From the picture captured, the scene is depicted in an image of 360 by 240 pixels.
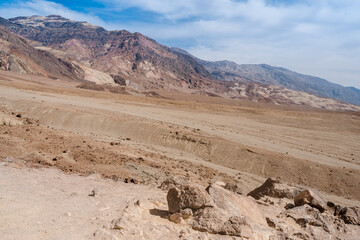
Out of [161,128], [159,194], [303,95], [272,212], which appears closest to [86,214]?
[159,194]

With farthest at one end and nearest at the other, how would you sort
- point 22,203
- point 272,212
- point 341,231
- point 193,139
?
1. point 193,139
2. point 272,212
3. point 341,231
4. point 22,203

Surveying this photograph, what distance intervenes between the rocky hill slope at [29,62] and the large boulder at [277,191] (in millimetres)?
89822

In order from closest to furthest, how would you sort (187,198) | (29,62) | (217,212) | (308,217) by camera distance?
(217,212), (187,198), (308,217), (29,62)

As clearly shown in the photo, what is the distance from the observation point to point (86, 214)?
5375mm

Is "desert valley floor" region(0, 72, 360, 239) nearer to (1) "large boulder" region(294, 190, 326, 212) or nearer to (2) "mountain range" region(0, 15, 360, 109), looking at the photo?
(1) "large boulder" region(294, 190, 326, 212)

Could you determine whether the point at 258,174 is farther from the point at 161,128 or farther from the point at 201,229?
the point at 201,229

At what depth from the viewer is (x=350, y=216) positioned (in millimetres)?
7227

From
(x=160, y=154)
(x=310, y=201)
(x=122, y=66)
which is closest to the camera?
(x=310, y=201)

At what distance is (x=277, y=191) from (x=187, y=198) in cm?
449

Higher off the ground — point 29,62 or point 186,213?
point 29,62

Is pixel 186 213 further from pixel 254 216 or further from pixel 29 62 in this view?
pixel 29 62

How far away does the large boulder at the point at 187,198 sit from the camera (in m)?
5.43

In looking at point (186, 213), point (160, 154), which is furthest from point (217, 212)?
point (160, 154)

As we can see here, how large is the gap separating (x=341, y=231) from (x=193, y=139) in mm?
11725
